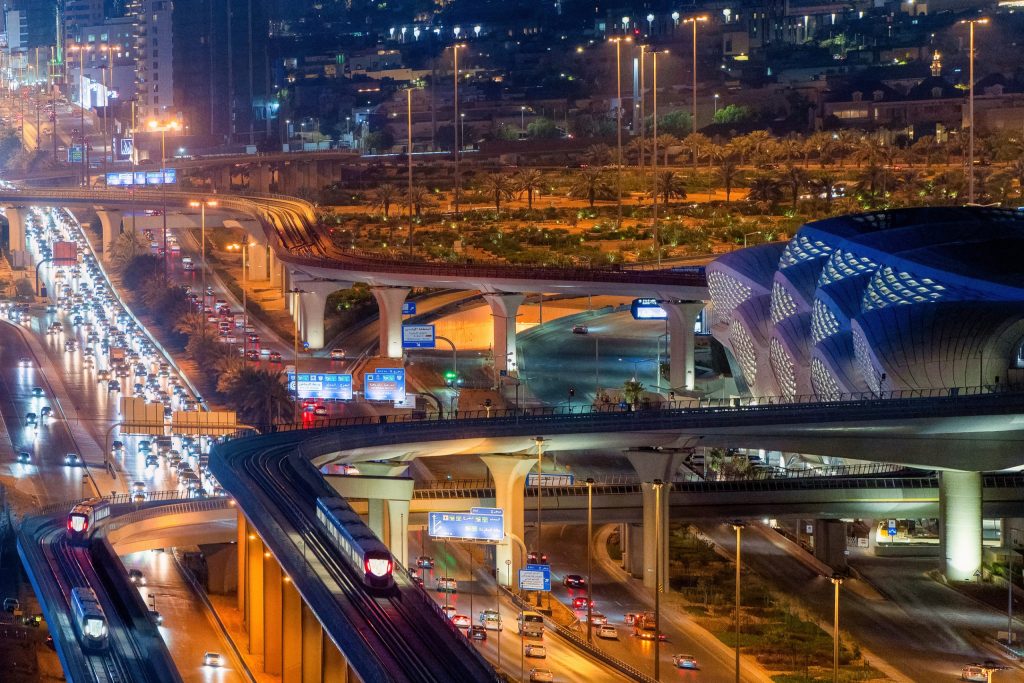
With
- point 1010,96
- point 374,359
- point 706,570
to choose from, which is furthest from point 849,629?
point 1010,96

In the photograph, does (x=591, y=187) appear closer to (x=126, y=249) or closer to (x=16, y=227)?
(x=126, y=249)

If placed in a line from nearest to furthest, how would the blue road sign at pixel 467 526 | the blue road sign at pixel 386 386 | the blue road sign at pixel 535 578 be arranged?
the blue road sign at pixel 535 578 → the blue road sign at pixel 467 526 → the blue road sign at pixel 386 386

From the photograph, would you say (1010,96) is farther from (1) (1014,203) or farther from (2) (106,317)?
(2) (106,317)

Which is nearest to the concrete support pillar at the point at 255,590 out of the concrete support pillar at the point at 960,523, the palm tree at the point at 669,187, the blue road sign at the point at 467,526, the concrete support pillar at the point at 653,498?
the blue road sign at the point at 467,526

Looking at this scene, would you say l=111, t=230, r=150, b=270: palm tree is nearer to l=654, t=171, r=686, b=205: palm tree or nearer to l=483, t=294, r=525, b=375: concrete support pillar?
l=654, t=171, r=686, b=205: palm tree

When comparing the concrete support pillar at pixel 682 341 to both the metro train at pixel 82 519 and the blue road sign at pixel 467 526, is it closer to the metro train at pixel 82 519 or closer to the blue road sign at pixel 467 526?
the blue road sign at pixel 467 526

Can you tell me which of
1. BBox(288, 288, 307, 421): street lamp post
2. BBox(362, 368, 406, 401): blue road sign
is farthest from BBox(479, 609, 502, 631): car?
BBox(362, 368, 406, 401): blue road sign
